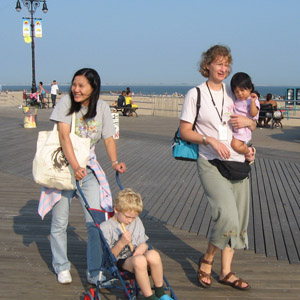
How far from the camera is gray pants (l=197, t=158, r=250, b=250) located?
373 centimetres

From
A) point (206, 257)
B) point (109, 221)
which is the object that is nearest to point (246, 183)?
point (206, 257)

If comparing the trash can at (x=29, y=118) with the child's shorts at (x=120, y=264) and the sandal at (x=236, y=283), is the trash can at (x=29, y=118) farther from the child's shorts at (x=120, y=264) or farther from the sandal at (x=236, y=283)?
the child's shorts at (x=120, y=264)

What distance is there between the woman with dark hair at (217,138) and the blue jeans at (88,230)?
33.9 inches

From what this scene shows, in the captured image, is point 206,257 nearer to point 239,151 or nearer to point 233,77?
point 239,151

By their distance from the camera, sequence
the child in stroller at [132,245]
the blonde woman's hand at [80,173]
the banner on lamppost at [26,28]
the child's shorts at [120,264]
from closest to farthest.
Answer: the child in stroller at [132,245] → the child's shorts at [120,264] → the blonde woman's hand at [80,173] → the banner on lamppost at [26,28]

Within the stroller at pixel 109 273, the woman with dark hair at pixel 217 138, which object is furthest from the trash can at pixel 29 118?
the woman with dark hair at pixel 217 138

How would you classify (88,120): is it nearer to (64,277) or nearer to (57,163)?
(57,163)

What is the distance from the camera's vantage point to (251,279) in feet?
13.7

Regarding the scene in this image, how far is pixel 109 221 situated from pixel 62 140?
76cm

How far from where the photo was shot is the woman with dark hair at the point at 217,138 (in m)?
3.74

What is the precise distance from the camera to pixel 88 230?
393 cm

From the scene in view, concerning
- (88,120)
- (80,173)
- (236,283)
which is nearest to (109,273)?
(80,173)

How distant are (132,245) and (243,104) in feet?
4.67

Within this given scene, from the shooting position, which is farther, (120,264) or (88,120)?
(88,120)
